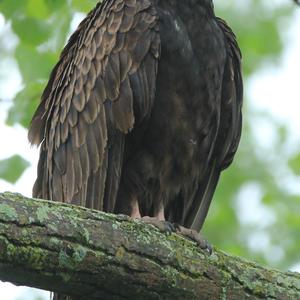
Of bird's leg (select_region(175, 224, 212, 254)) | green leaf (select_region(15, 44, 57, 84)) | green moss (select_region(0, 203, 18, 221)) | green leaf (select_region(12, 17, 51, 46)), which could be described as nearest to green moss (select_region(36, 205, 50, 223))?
green moss (select_region(0, 203, 18, 221))

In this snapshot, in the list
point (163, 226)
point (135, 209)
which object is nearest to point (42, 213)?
point (163, 226)

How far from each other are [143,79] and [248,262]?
1.44m

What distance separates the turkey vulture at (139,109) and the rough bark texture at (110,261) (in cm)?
118

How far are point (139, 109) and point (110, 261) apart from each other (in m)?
1.67

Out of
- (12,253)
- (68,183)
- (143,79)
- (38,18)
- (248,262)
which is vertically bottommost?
(12,253)

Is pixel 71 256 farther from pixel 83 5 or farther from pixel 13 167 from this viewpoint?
pixel 83 5

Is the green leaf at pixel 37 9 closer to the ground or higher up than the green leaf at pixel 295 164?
closer to the ground

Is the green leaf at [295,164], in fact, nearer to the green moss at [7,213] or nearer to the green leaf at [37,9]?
the green leaf at [37,9]

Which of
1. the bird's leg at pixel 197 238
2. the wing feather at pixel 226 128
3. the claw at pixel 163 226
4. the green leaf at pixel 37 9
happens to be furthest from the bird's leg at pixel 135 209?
the green leaf at pixel 37 9

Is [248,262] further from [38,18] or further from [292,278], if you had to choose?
[38,18]

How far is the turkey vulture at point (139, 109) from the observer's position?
5988 millimetres

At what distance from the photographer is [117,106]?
5.98 metres

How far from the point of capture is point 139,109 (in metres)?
5.98

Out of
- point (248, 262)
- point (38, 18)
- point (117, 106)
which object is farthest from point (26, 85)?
point (248, 262)
